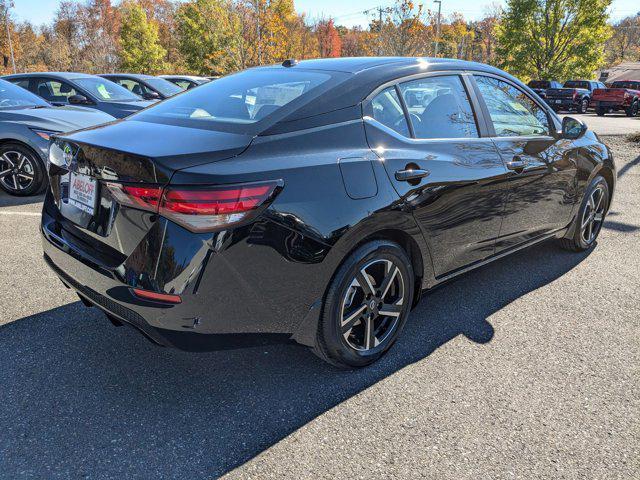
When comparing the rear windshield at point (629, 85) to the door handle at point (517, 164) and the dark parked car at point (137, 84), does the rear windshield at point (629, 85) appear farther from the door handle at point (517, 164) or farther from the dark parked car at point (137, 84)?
the door handle at point (517, 164)

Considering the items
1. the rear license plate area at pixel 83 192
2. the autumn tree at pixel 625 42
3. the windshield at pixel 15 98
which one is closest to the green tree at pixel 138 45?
the windshield at pixel 15 98

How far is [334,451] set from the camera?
7.34ft

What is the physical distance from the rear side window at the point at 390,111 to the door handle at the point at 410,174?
227 millimetres

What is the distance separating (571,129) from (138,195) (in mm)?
3385

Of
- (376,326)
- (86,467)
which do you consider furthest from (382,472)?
(86,467)

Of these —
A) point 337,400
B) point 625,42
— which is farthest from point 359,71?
point 625,42

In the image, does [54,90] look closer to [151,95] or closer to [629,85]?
[151,95]

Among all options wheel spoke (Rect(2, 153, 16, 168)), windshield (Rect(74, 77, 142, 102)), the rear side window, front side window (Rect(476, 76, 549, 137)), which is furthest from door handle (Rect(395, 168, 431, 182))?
windshield (Rect(74, 77, 142, 102))

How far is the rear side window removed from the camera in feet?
9.17

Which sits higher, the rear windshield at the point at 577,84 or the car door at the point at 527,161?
the rear windshield at the point at 577,84

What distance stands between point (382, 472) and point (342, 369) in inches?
29.5

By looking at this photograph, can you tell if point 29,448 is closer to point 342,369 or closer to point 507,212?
point 342,369

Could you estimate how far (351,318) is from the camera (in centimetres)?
271

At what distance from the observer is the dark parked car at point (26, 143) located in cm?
629
